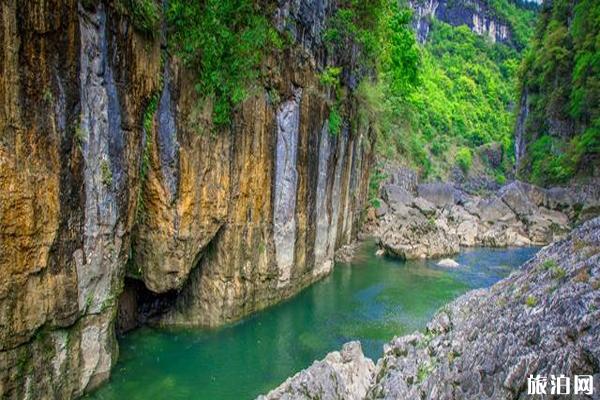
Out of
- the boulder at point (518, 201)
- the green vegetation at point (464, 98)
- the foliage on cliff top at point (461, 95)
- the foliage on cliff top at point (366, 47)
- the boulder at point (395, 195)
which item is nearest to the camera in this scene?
the foliage on cliff top at point (366, 47)

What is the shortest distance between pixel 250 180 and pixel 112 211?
4.38m

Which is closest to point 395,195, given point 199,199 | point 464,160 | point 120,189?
point 199,199

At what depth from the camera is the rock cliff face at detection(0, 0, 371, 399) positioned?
6.59 meters

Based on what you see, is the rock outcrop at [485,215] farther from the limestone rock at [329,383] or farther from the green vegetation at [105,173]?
the green vegetation at [105,173]

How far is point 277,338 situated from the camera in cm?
1139

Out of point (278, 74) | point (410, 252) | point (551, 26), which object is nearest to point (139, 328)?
point (278, 74)

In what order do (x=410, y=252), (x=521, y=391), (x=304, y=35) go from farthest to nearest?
(x=410, y=252)
(x=304, y=35)
(x=521, y=391)

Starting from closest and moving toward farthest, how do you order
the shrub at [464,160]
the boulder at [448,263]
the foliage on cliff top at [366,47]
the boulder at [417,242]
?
the foliage on cliff top at [366,47] → the boulder at [448,263] → the boulder at [417,242] → the shrub at [464,160]

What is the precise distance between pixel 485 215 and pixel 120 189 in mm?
28116

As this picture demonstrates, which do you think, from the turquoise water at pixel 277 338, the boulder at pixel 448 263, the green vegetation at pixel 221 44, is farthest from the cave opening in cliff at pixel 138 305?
the boulder at pixel 448 263

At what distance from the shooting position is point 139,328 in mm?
11320

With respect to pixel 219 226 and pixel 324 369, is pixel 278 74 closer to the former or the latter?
pixel 219 226

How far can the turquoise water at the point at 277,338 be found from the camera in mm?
8875

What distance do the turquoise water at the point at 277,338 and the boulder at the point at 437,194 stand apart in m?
17.8
